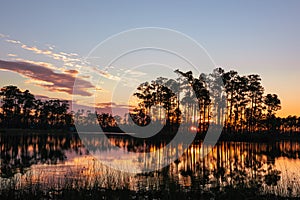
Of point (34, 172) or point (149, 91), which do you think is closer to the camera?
point (34, 172)

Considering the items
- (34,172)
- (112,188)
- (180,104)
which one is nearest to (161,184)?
(112,188)

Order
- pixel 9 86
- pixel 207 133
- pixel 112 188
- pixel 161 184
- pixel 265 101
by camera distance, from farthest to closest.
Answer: pixel 9 86 < pixel 265 101 < pixel 207 133 < pixel 161 184 < pixel 112 188

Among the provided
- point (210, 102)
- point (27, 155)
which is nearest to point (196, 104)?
point (210, 102)

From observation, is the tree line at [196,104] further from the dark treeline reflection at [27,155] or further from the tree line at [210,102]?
the dark treeline reflection at [27,155]

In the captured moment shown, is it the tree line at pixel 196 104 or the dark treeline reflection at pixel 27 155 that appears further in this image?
the tree line at pixel 196 104

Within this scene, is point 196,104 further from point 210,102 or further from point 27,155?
point 27,155

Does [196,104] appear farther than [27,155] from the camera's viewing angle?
Yes

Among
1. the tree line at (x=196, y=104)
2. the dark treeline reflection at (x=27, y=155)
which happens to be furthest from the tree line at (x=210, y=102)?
the dark treeline reflection at (x=27, y=155)

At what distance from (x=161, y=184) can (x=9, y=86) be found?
11391 centimetres

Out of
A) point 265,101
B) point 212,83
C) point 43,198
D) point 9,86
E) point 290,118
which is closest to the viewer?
point 43,198

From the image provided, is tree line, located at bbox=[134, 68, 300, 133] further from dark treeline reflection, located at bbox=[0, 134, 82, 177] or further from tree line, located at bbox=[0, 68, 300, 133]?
dark treeline reflection, located at bbox=[0, 134, 82, 177]

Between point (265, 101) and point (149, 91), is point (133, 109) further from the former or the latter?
point (265, 101)

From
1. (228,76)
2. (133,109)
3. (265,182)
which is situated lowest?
(265,182)

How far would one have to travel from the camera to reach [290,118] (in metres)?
Result: 136
